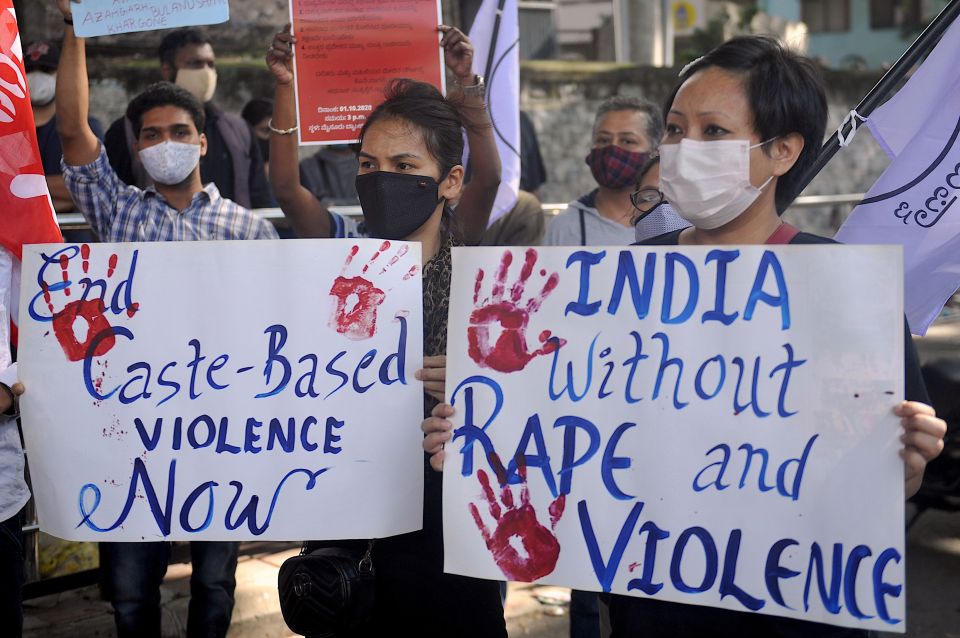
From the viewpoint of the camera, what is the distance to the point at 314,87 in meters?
3.22

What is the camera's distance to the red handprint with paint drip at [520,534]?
1.97 metres

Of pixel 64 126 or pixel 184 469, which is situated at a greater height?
pixel 64 126

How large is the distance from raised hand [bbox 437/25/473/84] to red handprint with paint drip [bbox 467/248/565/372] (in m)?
1.17

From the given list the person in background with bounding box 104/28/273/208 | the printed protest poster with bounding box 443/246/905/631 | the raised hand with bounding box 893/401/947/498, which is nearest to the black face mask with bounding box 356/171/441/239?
the printed protest poster with bounding box 443/246/905/631

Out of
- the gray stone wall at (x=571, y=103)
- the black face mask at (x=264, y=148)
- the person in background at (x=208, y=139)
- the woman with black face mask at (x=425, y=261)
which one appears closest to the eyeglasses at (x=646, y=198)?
the woman with black face mask at (x=425, y=261)

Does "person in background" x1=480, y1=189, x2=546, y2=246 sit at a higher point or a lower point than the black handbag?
higher

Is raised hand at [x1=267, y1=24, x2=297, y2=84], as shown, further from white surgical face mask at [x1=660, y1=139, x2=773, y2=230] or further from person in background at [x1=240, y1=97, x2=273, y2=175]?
person in background at [x1=240, y1=97, x2=273, y2=175]

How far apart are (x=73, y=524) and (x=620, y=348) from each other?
1.23 m

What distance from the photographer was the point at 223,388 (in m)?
2.23

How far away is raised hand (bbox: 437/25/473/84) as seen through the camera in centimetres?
305

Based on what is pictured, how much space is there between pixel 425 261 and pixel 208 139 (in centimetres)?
321

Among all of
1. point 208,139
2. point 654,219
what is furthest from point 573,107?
point 654,219

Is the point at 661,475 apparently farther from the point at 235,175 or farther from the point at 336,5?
the point at 235,175

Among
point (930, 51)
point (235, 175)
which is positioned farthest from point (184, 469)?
point (235, 175)
